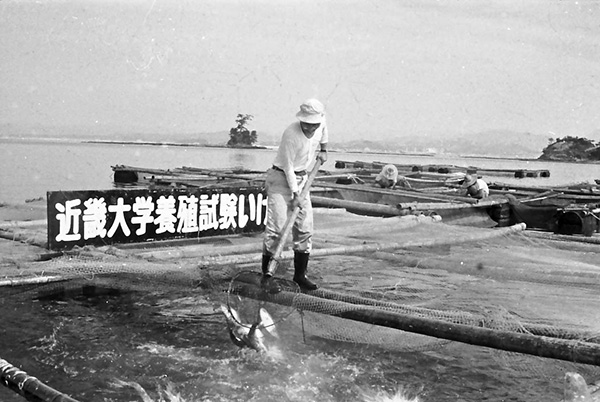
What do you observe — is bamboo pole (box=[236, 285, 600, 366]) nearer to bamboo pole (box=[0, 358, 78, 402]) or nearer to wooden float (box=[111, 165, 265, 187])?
bamboo pole (box=[0, 358, 78, 402])

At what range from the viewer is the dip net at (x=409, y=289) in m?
Result: 4.66

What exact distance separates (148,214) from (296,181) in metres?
2.92

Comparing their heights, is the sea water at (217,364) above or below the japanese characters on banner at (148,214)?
below

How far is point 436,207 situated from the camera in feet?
40.9

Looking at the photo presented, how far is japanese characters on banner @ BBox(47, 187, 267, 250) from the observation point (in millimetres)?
6973

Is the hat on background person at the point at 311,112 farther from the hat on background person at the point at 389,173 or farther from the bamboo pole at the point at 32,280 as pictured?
the hat on background person at the point at 389,173

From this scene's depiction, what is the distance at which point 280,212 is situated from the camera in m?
5.79

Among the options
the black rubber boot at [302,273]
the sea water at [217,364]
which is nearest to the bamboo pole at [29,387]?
the sea water at [217,364]

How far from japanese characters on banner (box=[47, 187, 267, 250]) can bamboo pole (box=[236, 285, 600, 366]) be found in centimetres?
269

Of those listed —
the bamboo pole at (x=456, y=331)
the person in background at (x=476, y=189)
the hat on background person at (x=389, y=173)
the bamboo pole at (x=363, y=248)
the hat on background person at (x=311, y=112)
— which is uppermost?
the hat on background person at (x=311, y=112)

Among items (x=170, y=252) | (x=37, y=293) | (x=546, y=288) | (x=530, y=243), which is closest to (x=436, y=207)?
(x=530, y=243)

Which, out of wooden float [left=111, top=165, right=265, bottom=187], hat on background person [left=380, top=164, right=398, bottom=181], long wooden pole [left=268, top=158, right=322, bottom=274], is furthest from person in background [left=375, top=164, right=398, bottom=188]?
long wooden pole [left=268, top=158, right=322, bottom=274]

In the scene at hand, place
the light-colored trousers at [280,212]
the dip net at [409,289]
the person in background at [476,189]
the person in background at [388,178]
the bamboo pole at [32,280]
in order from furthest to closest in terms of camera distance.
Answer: the person in background at [388,178] → the person in background at [476,189] → the bamboo pole at [32,280] → the light-colored trousers at [280,212] → the dip net at [409,289]

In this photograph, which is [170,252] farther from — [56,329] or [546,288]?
[546,288]
